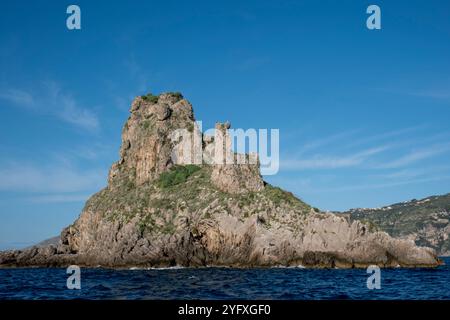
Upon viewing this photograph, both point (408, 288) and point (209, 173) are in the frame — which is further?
point (209, 173)

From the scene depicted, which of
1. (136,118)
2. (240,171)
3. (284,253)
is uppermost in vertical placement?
(136,118)

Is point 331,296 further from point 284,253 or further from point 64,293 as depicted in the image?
point 284,253

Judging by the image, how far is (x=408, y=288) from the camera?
159ft

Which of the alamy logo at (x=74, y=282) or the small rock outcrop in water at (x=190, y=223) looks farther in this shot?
the small rock outcrop in water at (x=190, y=223)

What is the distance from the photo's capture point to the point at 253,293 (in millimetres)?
42344

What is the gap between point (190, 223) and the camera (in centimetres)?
10138

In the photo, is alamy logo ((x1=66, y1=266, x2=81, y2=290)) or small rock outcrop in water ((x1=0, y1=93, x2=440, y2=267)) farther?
small rock outcrop in water ((x1=0, y1=93, x2=440, y2=267))

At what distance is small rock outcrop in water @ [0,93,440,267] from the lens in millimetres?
90438

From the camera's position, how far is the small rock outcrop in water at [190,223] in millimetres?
90438
